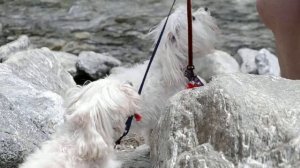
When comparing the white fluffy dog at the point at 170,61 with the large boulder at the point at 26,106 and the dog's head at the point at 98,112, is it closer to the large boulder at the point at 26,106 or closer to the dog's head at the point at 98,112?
the large boulder at the point at 26,106

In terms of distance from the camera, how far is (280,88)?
10.6 ft

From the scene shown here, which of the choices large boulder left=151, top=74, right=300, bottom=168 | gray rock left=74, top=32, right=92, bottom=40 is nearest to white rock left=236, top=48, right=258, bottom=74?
gray rock left=74, top=32, right=92, bottom=40

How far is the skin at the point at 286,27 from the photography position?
385 centimetres

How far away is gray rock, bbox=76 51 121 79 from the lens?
714 centimetres

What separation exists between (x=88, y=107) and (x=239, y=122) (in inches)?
38.1

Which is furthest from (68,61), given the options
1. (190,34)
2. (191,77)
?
(190,34)

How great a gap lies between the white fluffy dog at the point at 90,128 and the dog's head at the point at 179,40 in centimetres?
87

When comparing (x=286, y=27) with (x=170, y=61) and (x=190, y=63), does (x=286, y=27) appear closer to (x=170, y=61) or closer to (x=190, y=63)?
(x=190, y=63)

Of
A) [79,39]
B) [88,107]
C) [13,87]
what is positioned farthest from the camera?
[79,39]

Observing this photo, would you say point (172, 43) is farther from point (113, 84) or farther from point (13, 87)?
point (13, 87)

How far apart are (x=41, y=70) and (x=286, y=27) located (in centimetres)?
241

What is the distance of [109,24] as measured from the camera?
927 cm

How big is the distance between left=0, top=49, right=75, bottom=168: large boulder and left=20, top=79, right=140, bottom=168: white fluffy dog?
556 millimetres

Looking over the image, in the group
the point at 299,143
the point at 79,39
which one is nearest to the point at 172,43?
the point at 299,143
